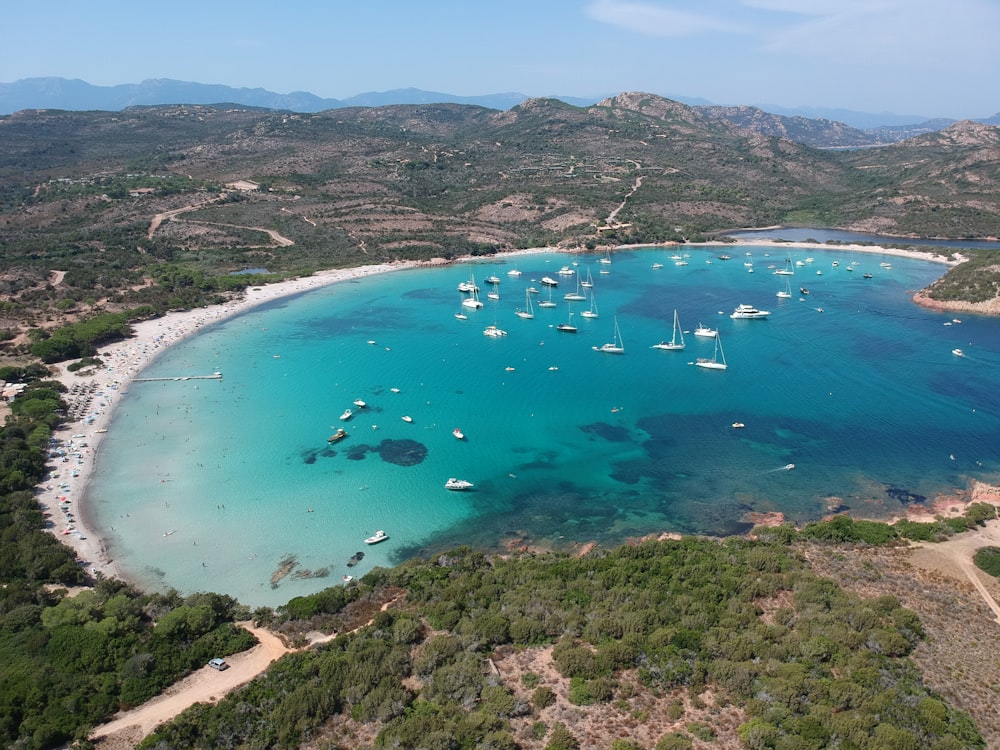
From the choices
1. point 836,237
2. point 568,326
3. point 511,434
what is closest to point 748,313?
point 568,326

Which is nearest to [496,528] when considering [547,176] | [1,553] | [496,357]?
[1,553]

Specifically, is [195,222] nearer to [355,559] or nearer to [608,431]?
[608,431]

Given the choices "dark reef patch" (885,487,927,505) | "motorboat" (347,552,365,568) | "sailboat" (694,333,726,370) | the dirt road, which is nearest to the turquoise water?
"dark reef patch" (885,487,927,505)

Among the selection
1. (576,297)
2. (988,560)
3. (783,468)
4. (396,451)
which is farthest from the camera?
(576,297)

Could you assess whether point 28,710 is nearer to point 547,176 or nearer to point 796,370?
point 796,370

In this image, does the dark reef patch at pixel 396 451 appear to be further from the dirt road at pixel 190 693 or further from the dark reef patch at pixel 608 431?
the dirt road at pixel 190 693

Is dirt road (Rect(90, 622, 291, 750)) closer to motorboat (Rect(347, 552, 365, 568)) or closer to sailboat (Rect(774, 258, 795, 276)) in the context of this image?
motorboat (Rect(347, 552, 365, 568))
